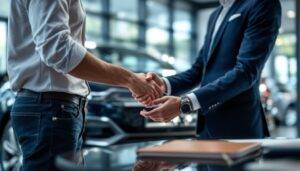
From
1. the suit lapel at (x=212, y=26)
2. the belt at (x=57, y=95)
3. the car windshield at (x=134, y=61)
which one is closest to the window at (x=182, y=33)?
the car windshield at (x=134, y=61)

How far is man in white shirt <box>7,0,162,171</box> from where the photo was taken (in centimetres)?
Result: 128

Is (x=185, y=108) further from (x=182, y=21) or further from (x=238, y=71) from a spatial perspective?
(x=182, y=21)

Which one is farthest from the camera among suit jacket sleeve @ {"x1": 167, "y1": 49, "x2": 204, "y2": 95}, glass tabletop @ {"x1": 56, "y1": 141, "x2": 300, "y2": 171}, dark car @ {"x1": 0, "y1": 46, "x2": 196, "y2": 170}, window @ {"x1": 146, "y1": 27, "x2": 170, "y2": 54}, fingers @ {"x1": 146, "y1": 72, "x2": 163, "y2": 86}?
window @ {"x1": 146, "y1": 27, "x2": 170, "y2": 54}

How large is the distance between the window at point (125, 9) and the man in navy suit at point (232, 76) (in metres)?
8.99

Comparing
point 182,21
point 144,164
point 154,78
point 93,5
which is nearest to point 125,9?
point 93,5

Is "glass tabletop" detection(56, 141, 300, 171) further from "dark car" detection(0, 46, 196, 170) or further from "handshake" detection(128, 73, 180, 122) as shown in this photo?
"dark car" detection(0, 46, 196, 170)

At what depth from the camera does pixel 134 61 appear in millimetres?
4734

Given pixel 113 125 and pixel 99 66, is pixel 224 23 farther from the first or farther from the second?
pixel 113 125

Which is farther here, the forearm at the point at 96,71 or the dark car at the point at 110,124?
the dark car at the point at 110,124

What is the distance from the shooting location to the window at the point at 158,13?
39.7 feet

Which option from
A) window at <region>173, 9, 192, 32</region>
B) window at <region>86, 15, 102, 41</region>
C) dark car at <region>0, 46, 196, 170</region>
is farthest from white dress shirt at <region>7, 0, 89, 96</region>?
window at <region>173, 9, 192, 32</region>

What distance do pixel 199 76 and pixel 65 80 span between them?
635mm

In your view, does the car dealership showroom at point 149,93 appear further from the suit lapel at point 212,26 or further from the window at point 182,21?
the window at point 182,21

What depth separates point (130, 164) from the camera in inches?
43.4
